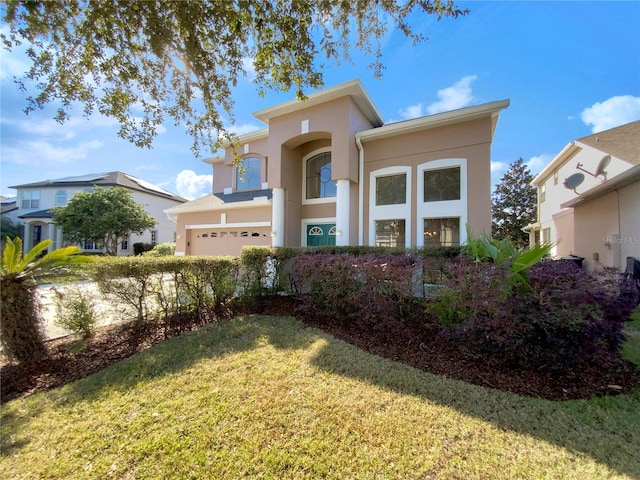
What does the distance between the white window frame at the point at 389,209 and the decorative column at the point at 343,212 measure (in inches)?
40.2

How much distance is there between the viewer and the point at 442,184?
384 inches

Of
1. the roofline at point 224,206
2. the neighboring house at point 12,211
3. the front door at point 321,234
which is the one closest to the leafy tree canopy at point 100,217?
the roofline at point 224,206

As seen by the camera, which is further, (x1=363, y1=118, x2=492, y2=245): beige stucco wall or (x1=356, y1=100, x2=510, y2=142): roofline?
(x1=363, y1=118, x2=492, y2=245): beige stucco wall

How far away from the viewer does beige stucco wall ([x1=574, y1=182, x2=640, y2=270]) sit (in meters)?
7.89

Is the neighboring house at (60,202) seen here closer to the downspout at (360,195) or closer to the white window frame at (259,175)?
the white window frame at (259,175)

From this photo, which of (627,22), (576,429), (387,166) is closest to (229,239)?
(387,166)

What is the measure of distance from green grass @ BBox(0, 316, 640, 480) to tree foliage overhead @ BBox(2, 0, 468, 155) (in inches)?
220

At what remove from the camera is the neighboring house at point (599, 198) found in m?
8.15

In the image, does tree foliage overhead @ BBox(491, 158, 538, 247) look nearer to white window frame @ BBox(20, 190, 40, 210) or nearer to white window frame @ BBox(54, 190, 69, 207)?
white window frame @ BBox(54, 190, 69, 207)

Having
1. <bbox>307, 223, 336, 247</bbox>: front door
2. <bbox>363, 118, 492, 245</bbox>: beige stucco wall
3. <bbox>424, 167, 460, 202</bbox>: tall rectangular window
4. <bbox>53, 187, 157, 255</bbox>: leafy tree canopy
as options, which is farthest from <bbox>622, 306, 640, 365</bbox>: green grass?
<bbox>53, 187, 157, 255</bbox>: leafy tree canopy

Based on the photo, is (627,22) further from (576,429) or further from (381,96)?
(576,429)

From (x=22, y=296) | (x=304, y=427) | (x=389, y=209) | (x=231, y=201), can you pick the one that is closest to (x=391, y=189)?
(x=389, y=209)

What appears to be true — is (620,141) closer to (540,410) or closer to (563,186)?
(563,186)

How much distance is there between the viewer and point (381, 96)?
11391 mm
